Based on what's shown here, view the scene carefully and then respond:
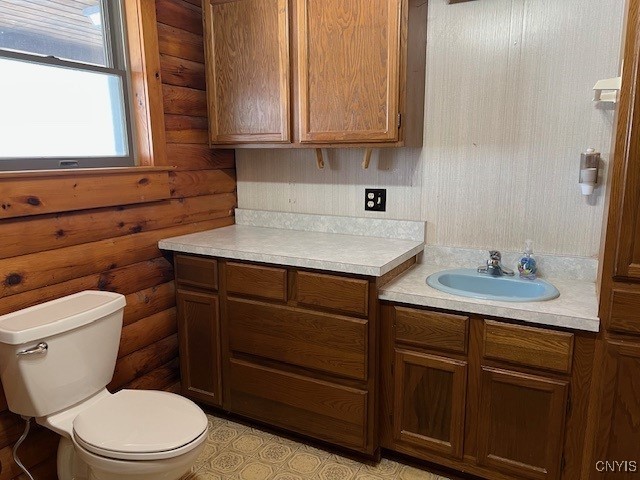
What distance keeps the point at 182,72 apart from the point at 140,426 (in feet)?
5.56

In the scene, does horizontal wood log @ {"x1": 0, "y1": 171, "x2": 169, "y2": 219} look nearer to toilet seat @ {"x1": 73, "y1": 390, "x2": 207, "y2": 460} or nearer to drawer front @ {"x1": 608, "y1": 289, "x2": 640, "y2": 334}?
toilet seat @ {"x1": 73, "y1": 390, "x2": 207, "y2": 460}

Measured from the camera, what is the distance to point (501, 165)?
2043mm

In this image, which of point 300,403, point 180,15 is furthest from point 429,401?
point 180,15

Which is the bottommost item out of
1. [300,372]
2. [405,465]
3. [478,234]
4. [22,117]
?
[405,465]

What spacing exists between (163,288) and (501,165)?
1715 mm

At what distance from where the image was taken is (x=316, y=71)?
2.08 m

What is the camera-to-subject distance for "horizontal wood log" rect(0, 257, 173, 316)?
1736mm

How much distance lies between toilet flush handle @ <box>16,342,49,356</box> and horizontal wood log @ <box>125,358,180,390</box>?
28.4 inches

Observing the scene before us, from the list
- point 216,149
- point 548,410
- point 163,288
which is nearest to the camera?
point 548,410

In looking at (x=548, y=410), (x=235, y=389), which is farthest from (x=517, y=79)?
(x=235, y=389)

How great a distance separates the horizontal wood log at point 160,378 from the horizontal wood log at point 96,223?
2.37ft

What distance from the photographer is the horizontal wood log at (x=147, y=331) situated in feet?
7.07

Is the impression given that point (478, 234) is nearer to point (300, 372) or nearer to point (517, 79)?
point (517, 79)

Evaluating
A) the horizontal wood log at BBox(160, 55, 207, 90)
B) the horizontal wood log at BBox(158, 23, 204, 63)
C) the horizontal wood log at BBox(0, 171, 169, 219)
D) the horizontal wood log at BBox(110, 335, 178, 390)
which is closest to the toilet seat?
the horizontal wood log at BBox(110, 335, 178, 390)
